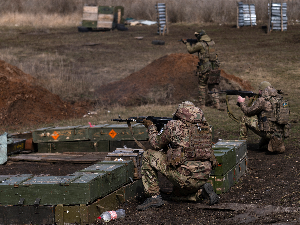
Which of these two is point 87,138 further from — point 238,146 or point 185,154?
point 185,154

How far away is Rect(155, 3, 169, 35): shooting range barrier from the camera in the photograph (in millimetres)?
30141

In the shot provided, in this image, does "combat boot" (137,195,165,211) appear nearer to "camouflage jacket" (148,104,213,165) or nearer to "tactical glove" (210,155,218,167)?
"camouflage jacket" (148,104,213,165)

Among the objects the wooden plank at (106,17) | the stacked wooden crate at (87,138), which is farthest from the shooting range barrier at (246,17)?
the stacked wooden crate at (87,138)

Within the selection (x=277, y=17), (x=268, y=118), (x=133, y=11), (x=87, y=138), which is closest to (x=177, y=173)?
(x=268, y=118)

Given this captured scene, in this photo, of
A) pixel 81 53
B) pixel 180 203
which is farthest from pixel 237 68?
pixel 180 203

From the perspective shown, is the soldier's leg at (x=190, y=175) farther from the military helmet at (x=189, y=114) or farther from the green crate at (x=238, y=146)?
the green crate at (x=238, y=146)

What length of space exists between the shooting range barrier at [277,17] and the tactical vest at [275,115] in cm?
1996

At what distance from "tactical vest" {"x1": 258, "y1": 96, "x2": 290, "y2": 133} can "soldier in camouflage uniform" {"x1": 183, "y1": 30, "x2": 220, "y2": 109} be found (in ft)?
19.5

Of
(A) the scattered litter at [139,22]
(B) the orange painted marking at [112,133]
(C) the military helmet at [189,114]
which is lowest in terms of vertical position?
(B) the orange painted marking at [112,133]

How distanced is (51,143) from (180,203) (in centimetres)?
546

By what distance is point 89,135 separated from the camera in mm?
10875

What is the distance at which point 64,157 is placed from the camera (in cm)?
1048

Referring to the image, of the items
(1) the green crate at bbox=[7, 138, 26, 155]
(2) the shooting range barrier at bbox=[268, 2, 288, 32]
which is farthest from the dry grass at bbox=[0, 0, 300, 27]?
(1) the green crate at bbox=[7, 138, 26, 155]

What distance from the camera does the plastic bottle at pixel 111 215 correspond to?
606 centimetres
